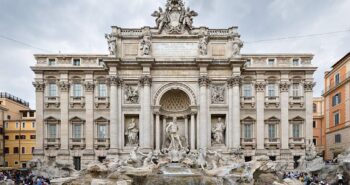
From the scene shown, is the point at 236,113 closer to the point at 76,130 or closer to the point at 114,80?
the point at 114,80

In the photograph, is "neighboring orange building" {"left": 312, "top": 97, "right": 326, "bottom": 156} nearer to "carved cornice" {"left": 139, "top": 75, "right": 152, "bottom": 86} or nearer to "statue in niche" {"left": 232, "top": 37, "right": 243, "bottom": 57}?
"statue in niche" {"left": 232, "top": 37, "right": 243, "bottom": 57}

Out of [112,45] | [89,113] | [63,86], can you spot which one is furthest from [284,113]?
[63,86]

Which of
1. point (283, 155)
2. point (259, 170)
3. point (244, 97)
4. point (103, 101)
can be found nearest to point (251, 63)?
point (244, 97)

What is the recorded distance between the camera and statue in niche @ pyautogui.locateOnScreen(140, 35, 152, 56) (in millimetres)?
30578

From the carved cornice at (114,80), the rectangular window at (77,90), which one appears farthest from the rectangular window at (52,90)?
the carved cornice at (114,80)

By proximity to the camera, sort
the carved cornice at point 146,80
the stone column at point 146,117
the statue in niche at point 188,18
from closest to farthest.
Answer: the stone column at point 146,117 → the carved cornice at point 146,80 → the statue in niche at point 188,18

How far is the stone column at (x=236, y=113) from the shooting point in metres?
30.2

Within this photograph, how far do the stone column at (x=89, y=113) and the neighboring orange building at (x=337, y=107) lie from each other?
93.1 ft

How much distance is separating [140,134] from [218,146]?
7.98 m

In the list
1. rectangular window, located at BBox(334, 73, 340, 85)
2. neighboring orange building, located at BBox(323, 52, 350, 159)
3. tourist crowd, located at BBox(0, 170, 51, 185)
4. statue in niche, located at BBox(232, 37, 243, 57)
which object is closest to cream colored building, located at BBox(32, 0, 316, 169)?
statue in niche, located at BBox(232, 37, 243, 57)

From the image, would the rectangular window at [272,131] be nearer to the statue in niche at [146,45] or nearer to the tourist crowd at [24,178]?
the statue in niche at [146,45]

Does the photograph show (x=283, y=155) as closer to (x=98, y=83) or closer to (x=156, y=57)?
(x=156, y=57)

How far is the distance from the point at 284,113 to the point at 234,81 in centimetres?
652

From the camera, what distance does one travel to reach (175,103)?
107 feet
